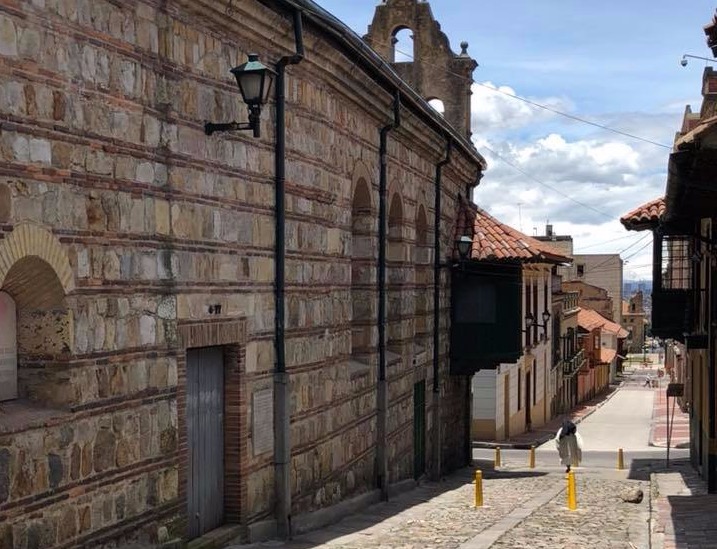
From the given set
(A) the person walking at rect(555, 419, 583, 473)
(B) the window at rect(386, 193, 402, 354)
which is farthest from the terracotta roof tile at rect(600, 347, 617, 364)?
(B) the window at rect(386, 193, 402, 354)

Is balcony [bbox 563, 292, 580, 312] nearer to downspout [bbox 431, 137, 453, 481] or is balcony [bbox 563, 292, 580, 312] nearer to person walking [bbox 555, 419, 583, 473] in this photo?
person walking [bbox 555, 419, 583, 473]

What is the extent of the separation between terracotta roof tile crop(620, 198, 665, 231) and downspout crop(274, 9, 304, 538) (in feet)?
28.6

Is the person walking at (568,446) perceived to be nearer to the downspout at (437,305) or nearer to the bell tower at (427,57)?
the downspout at (437,305)

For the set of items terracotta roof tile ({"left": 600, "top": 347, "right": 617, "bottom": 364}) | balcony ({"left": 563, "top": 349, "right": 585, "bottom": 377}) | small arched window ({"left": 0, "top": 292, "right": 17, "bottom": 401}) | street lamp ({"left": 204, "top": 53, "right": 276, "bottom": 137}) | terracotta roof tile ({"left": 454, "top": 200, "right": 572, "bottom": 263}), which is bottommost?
terracotta roof tile ({"left": 600, "top": 347, "right": 617, "bottom": 364})

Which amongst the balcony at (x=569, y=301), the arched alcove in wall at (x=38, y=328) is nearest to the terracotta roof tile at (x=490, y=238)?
the arched alcove in wall at (x=38, y=328)

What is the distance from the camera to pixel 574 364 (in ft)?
162

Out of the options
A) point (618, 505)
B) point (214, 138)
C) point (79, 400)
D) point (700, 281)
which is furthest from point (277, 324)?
point (700, 281)

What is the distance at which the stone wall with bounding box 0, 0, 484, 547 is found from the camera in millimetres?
5828

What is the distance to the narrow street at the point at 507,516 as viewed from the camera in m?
10.2

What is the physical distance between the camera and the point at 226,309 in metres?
8.39

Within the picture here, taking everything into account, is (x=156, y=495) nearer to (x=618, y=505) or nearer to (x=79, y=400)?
A: (x=79, y=400)

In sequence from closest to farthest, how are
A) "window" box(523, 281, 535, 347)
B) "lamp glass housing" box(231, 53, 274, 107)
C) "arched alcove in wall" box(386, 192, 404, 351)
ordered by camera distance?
"lamp glass housing" box(231, 53, 274, 107) → "arched alcove in wall" box(386, 192, 404, 351) → "window" box(523, 281, 535, 347)

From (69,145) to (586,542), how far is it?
6870 mm

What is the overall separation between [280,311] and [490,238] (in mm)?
11362
